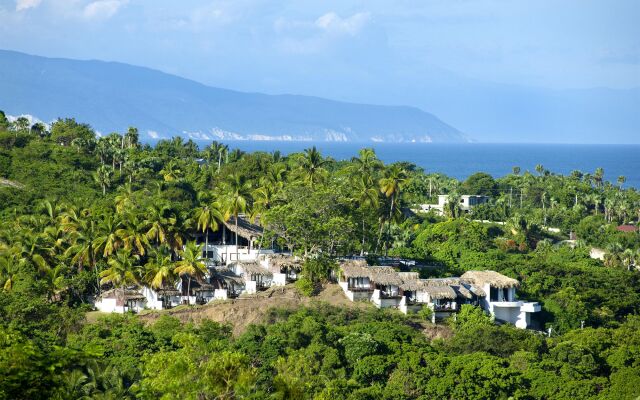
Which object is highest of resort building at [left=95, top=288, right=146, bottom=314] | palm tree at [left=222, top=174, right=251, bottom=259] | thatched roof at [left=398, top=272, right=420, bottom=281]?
palm tree at [left=222, top=174, right=251, bottom=259]

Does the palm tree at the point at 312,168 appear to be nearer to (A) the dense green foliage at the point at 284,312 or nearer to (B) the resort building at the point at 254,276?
(A) the dense green foliage at the point at 284,312

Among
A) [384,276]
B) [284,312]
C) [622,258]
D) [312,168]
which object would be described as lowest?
[622,258]

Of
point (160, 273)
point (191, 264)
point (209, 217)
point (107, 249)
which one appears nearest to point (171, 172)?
point (209, 217)

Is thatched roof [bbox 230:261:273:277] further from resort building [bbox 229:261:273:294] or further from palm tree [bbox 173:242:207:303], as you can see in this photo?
palm tree [bbox 173:242:207:303]

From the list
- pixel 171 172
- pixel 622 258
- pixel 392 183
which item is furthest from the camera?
pixel 171 172

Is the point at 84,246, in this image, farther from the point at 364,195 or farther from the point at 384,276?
the point at 364,195

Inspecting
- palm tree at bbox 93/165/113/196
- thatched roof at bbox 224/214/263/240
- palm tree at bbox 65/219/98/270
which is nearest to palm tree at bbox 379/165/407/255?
thatched roof at bbox 224/214/263/240

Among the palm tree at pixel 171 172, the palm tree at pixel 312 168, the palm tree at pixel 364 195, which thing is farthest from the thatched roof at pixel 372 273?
the palm tree at pixel 171 172
